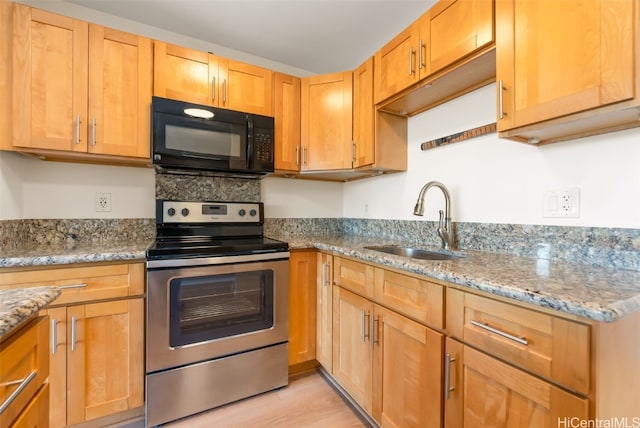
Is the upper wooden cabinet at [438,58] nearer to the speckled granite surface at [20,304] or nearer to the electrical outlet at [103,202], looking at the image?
the speckled granite surface at [20,304]

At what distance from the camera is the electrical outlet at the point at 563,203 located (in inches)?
46.3

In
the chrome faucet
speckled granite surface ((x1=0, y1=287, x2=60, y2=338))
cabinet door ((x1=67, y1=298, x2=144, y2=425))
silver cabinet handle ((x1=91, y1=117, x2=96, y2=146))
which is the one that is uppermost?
silver cabinet handle ((x1=91, y1=117, x2=96, y2=146))

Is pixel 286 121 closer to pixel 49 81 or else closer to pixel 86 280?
pixel 49 81

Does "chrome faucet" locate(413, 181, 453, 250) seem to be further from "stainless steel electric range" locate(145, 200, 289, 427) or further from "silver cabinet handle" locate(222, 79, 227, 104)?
"silver cabinet handle" locate(222, 79, 227, 104)

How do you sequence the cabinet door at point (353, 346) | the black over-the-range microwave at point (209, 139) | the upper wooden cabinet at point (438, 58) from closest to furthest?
the upper wooden cabinet at point (438, 58)
the cabinet door at point (353, 346)
the black over-the-range microwave at point (209, 139)

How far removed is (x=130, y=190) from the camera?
6.40 feet

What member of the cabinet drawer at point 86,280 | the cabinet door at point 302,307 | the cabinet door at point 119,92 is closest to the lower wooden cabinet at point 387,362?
the cabinet door at point 302,307

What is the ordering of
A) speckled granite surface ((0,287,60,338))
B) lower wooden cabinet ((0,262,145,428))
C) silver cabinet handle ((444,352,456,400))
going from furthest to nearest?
lower wooden cabinet ((0,262,145,428)) < silver cabinet handle ((444,352,456,400)) < speckled granite surface ((0,287,60,338))

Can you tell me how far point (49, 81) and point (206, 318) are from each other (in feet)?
5.08

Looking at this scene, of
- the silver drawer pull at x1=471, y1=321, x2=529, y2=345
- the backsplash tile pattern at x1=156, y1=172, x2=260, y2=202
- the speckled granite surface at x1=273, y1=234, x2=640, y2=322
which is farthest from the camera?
the backsplash tile pattern at x1=156, y1=172, x2=260, y2=202

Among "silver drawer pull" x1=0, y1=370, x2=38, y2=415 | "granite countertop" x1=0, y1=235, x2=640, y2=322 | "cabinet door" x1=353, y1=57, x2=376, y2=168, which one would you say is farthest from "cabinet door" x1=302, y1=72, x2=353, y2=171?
"silver drawer pull" x1=0, y1=370, x2=38, y2=415

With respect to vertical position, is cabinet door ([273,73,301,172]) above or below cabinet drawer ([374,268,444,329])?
above

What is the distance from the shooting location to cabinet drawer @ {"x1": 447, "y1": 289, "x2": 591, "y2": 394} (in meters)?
0.68

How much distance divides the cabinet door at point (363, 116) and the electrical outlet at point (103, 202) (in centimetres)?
171
